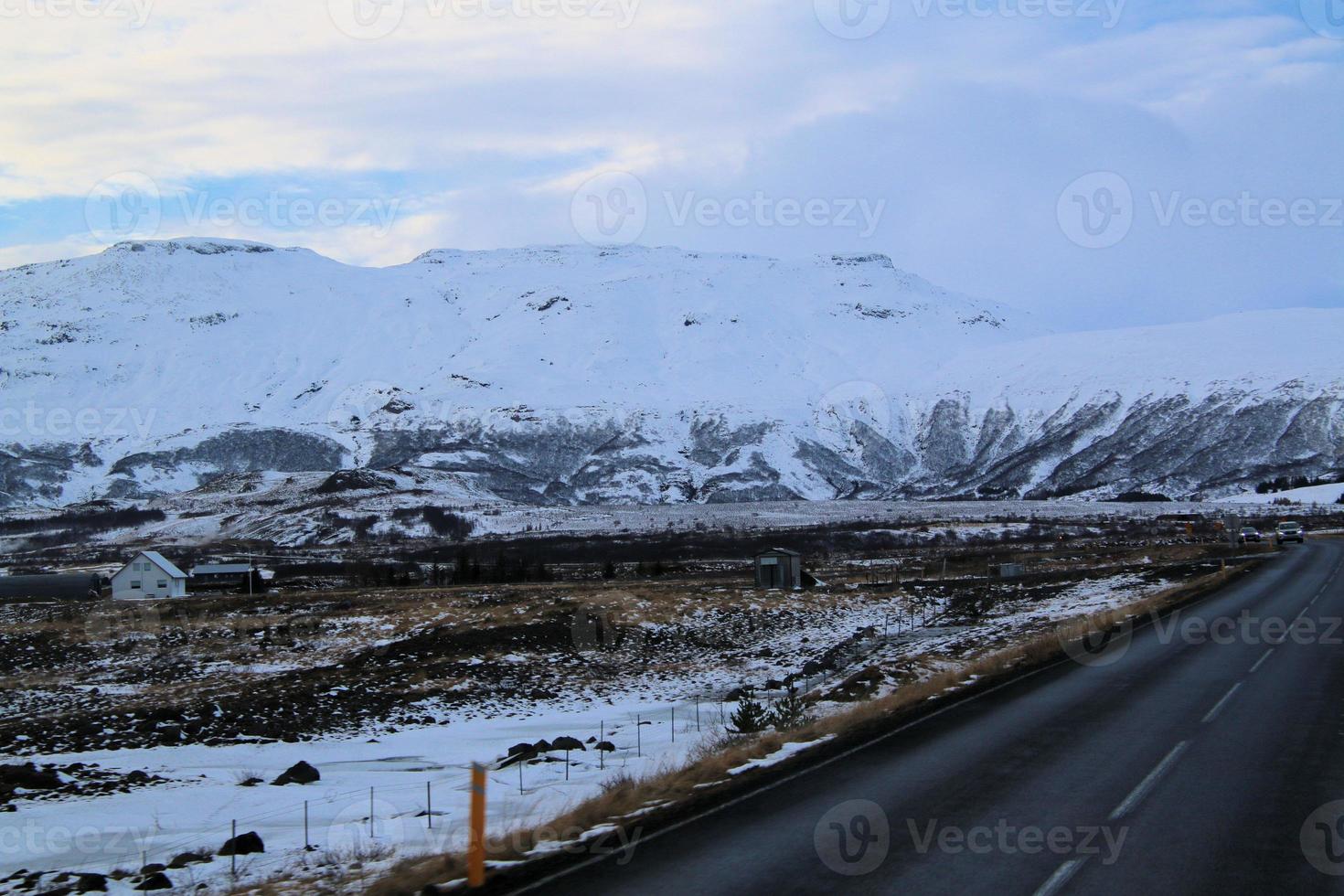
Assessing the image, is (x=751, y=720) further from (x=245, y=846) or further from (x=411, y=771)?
(x=245, y=846)

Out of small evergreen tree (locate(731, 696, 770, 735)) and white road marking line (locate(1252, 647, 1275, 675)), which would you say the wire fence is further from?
white road marking line (locate(1252, 647, 1275, 675))

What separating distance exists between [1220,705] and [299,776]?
16.6 metres

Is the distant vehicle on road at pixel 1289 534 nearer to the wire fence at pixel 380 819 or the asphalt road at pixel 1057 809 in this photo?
the asphalt road at pixel 1057 809

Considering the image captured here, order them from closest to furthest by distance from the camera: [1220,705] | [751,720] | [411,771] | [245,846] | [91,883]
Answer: [91,883] → [245,846] → [1220,705] → [751,720] → [411,771]

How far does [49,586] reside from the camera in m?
81.8

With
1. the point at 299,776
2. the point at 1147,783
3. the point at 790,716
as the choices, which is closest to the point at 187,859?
the point at 299,776

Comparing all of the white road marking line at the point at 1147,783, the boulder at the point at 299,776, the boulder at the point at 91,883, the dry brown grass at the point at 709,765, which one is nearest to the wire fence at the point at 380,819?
the boulder at the point at 91,883

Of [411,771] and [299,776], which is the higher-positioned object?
[299,776]

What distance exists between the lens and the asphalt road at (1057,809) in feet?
31.9

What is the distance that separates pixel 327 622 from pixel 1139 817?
43.7 m

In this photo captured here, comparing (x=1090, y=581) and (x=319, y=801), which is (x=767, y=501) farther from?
(x=319, y=801)

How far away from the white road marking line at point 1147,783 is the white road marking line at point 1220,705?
2037 mm

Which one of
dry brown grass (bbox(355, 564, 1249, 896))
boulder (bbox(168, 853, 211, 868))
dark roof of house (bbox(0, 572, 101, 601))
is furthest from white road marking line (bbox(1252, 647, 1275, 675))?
dark roof of house (bbox(0, 572, 101, 601))

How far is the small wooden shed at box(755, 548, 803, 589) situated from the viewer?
195 feet
